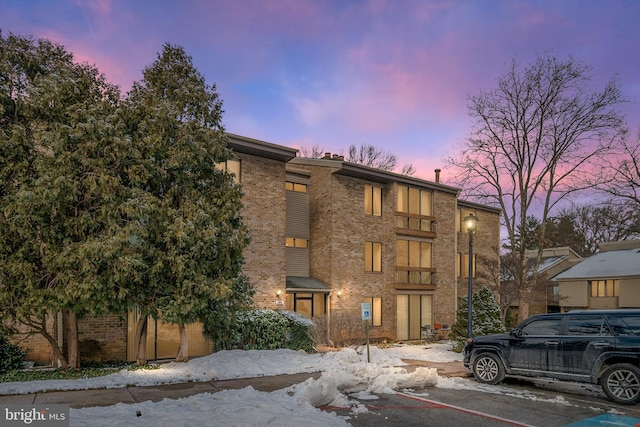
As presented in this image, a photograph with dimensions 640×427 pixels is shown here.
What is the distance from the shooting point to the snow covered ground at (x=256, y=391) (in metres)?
7.86

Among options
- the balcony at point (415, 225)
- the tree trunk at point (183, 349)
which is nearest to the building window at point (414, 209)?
the balcony at point (415, 225)

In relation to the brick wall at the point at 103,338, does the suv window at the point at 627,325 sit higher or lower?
higher

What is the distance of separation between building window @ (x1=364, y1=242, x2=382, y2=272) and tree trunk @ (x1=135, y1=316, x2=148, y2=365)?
12.5 m

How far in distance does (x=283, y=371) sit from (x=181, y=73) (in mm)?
9723

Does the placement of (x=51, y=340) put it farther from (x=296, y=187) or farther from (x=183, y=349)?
(x=296, y=187)

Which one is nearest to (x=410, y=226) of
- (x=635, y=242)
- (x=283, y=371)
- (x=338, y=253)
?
(x=338, y=253)

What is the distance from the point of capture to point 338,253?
74.5ft

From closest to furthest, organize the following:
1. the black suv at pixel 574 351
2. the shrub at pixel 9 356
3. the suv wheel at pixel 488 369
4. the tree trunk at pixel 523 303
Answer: the black suv at pixel 574 351 < the suv wheel at pixel 488 369 < the shrub at pixel 9 356 < the tree trunk at pixel 523 303

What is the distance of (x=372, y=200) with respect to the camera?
24875mm

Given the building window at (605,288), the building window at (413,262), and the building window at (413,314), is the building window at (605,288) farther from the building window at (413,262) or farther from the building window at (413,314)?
the building window at (413,262)

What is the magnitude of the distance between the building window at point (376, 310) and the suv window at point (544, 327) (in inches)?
476

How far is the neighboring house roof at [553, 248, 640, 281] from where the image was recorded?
116 feet

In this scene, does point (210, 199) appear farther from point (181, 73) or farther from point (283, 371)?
point (283, 371)

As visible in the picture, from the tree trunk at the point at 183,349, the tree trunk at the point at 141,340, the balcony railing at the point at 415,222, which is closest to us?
the tree trunk at the point at 141,340
